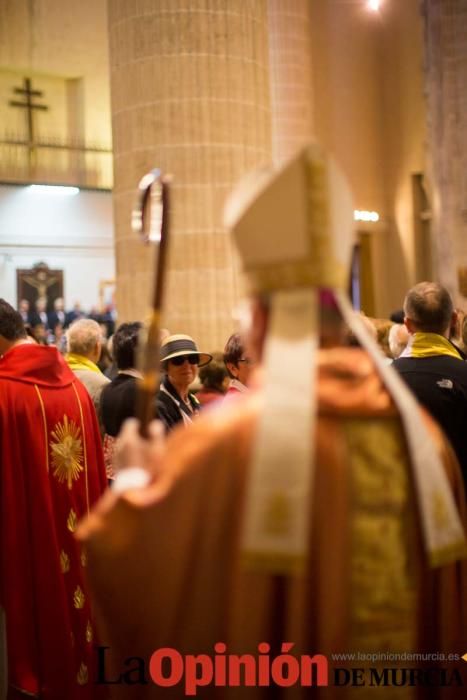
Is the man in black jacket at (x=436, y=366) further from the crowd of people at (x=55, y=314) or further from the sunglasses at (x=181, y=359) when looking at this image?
the crowd of people at (x=55, y=314)

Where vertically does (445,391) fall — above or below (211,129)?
below

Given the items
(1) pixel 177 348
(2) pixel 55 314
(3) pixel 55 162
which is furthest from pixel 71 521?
(3) pixel 55 162

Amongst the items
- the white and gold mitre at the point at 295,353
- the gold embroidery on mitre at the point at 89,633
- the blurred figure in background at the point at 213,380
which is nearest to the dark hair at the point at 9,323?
the gold embroidery on mitre at the point at 89,633

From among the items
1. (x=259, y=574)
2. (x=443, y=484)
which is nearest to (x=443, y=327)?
(x=443, y=484)

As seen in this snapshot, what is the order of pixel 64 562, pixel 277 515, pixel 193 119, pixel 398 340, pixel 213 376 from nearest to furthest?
pixel 277 515
pixel 64 562
pixel 398 340
pixel 213 376
pixel 193 119

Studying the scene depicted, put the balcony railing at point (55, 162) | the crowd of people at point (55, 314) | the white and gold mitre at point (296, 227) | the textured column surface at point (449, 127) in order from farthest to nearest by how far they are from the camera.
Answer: the balcony railing at point (55, 162), the crowd of people at point (55, 314), the textured column surface at point (449, 127), the white and gold mitre at point (296, 227)

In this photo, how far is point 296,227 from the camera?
2.19 meters

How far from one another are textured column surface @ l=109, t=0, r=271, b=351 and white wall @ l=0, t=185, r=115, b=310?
14.1 m

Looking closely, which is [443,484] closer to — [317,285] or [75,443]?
[317,285]

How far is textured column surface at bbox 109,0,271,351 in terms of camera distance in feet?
28.7

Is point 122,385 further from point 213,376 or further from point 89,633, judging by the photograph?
point 213,376

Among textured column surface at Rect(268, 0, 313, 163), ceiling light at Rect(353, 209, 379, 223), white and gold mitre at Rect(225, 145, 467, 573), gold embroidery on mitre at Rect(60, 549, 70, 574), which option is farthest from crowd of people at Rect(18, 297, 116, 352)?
white and gold mitre at Rect(225, 145, 467, 573)

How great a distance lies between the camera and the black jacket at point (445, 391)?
397cm

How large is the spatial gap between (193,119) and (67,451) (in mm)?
4973
